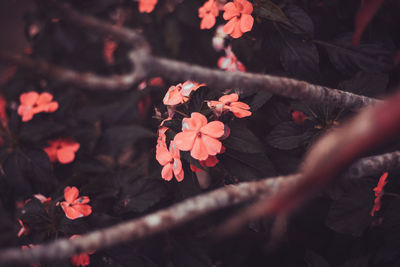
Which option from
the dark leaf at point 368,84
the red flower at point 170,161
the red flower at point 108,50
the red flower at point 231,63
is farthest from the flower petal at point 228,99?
the red flower at point 108,50

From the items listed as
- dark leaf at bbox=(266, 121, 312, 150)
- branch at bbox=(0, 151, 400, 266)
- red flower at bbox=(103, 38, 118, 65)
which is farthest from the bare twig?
red flower at bbox=(103, 38, 118, 65)

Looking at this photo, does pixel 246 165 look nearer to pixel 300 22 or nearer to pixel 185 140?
pixel 185 140

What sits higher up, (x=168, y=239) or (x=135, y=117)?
(x=135, y=117)

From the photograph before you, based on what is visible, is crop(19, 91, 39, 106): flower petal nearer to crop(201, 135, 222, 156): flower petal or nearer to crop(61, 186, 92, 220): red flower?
crop(61, 186, 92, 220): red flower

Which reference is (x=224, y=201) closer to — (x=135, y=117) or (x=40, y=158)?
(x=40, y=158)

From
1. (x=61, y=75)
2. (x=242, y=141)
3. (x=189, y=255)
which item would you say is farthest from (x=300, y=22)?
(x=189, y=255)

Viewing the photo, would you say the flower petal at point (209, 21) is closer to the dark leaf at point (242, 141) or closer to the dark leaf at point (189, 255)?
the dark leaf at point (242, 141)

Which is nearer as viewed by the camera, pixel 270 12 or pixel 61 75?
pixel 61 75

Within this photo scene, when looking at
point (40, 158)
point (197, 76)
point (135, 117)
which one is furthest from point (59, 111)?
point (197, 76)
